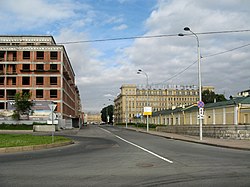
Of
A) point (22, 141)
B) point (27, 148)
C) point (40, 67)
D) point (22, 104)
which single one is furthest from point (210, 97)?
point (27, 148)

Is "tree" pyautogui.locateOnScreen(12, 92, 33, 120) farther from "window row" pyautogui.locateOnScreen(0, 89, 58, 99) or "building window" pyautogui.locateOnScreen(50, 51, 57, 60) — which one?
"building window" pyautogui.locateOnScreen(50, 51, 57, 60)

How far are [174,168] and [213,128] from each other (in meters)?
19.9

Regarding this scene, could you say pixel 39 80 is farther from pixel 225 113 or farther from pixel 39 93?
pixel 225 113

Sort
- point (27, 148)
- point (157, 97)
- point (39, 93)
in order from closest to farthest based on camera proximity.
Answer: point (27, 148), point (39, 93), point (157, 97)

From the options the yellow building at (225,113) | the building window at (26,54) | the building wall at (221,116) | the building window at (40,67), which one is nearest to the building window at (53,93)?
the building window at (40,67)

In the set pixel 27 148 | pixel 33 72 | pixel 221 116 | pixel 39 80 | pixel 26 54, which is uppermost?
pixel 26 54

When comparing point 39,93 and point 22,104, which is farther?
point 39,93

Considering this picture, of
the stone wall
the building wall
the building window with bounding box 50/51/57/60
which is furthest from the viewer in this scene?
the building window with bounding box 50/51/57/60

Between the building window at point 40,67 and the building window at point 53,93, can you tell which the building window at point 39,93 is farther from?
the building window at point 40,67

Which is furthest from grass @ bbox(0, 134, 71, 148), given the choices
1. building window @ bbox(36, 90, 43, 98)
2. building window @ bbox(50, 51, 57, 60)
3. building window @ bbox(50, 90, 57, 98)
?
building window @ bbox(50, 51, 57, 60)

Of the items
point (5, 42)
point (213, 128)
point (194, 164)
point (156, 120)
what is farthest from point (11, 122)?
point (194, 164)

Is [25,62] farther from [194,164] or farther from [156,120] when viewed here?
[194,164]

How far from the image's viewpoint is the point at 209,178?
920 centimetres

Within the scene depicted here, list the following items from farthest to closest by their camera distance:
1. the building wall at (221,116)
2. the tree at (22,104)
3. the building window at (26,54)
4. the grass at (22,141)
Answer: the building window at (26,54), the tree at (22,104), the building wall at (221,116), the grass at (22,141)
